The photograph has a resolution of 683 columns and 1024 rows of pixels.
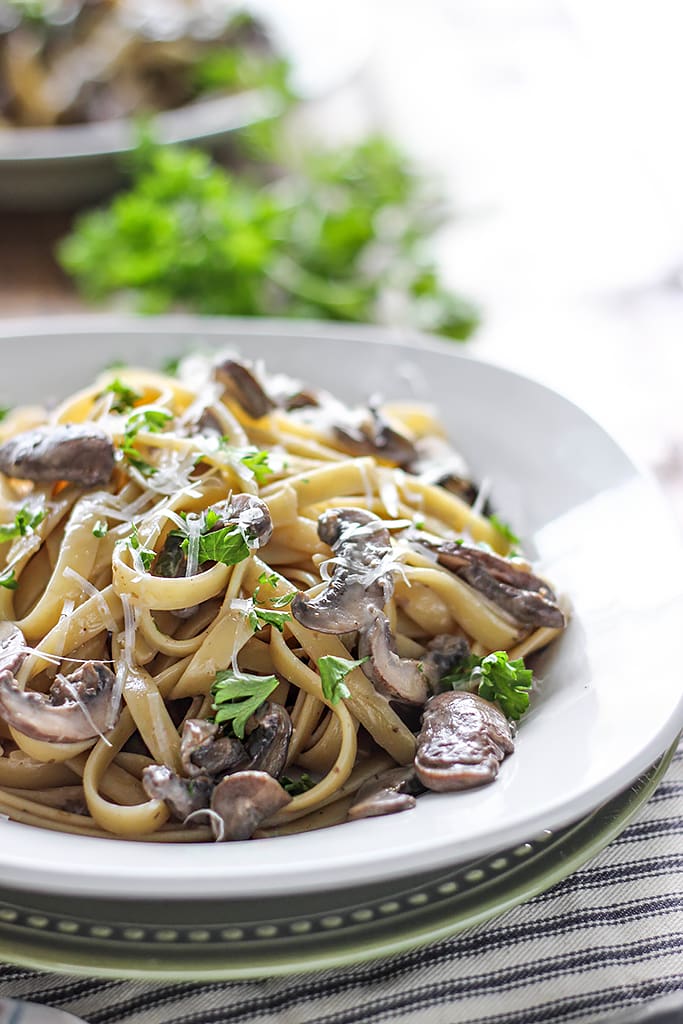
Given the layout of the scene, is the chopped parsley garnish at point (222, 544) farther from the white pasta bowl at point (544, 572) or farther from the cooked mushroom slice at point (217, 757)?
the white pasta bowl at point (544, 572)

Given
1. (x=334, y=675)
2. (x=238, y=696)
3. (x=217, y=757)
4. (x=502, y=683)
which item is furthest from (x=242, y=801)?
(x=502, y=683)

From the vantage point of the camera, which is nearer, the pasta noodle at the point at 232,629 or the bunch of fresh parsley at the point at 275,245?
the pasta noodle at the point at 232,629

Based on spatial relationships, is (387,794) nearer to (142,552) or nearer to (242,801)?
(242,801)

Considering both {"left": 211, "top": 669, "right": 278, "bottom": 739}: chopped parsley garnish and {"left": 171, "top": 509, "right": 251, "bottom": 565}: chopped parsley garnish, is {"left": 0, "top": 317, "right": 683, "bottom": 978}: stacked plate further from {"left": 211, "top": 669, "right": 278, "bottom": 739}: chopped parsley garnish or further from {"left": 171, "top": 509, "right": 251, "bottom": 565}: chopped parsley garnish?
{"left": 171, "top": 509, "right": 251, "bottom": 565}: chopped parsley garnish

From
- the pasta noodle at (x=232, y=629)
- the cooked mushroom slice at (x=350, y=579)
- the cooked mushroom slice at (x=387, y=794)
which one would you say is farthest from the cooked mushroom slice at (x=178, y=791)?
the cooked mushroom slice at (x=350, y=579)

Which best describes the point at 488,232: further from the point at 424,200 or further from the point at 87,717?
the point at 87,717

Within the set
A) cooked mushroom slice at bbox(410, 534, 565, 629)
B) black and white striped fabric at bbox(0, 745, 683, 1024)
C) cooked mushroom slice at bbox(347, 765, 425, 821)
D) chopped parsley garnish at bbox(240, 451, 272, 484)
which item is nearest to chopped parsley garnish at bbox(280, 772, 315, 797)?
cooked mushroom slice at bbox(347, 765, 425, 821)
